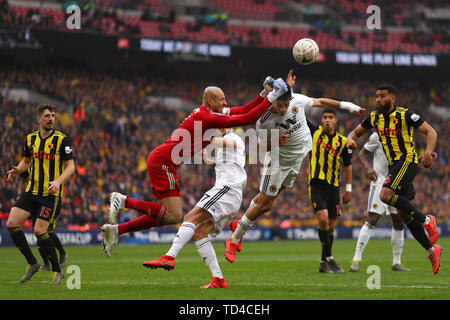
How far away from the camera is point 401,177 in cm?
1012

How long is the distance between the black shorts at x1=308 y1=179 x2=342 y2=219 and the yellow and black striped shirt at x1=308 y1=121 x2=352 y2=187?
10 centimetres

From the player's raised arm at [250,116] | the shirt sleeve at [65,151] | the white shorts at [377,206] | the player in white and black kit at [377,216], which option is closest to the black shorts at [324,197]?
the player in white and black kit at [377,216]

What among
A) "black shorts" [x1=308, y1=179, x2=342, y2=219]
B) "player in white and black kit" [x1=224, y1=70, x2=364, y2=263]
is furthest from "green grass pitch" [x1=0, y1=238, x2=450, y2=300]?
"black shorts" [x1=308, y1=179, x2=342, y2=219]

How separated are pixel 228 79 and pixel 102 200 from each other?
14.7 m

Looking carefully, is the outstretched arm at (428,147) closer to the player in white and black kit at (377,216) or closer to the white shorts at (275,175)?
the white shorts at (275,175)

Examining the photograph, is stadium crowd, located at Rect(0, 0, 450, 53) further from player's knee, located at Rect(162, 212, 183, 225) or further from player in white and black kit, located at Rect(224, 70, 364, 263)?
player's knee, located at Rect(162, 212, 183, 225)

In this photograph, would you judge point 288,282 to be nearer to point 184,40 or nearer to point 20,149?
point 20,149

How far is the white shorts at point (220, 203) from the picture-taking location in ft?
29.7

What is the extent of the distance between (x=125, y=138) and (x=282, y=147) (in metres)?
21.2

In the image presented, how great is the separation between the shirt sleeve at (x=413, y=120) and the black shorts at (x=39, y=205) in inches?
223

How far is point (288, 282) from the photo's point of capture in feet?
31.7

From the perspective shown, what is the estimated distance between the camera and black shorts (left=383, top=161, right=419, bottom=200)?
Answer: 33.1 ft
